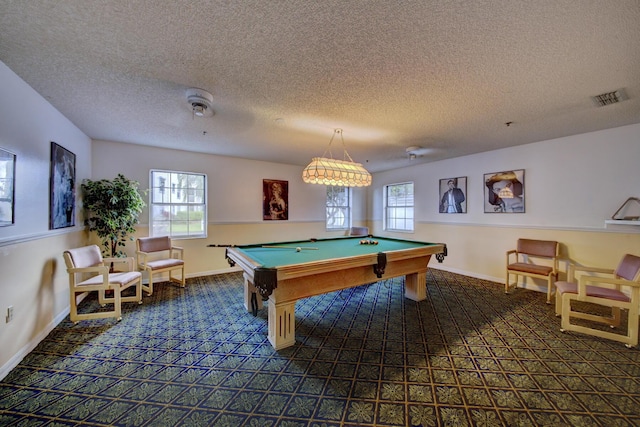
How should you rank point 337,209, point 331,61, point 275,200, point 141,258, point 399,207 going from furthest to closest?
point 337,209, point 399,207, point 275,200, point 141,258, point 331,61

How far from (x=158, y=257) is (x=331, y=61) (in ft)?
14.5

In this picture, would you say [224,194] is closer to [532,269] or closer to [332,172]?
[332,172]

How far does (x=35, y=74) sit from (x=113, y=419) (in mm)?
2819

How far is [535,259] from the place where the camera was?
4.25 meters

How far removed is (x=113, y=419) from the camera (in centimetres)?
158

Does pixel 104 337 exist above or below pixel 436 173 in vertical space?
below

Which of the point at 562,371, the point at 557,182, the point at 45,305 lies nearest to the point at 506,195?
the point at 557,182

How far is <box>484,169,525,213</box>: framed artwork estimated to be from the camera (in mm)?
4426

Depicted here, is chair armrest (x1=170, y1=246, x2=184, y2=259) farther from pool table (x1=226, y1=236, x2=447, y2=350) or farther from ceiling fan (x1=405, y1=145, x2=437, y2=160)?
ceiling fan (x1=405, y1=145, x2=437, y2=160)

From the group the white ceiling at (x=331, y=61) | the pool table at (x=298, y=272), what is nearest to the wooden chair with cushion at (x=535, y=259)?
the pool table at (x=298, y=272)

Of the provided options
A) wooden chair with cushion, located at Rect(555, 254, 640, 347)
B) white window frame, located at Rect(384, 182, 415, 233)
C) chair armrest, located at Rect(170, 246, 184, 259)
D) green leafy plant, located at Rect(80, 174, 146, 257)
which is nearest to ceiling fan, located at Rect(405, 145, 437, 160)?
white window frame, located at Rect(384, 182, 415, 233)

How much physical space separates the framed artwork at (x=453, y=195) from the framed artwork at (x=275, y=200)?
11.6 ft

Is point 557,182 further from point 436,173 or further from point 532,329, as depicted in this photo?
point 532,329

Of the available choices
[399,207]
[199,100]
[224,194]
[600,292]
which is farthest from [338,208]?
[600,292]
